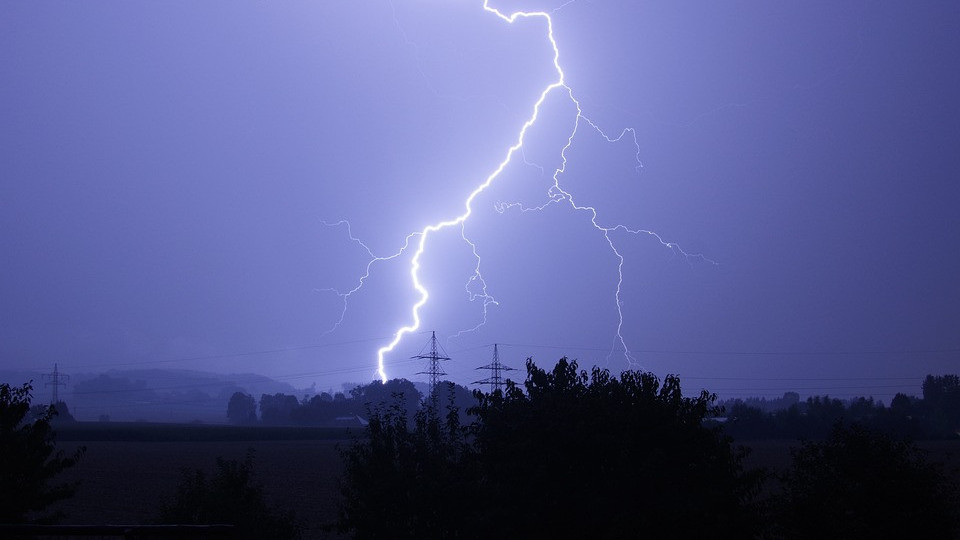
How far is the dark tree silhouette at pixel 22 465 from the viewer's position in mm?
13250

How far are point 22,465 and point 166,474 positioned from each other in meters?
30.9

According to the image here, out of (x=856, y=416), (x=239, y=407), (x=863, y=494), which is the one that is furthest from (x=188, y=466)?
(x=239, y=407)

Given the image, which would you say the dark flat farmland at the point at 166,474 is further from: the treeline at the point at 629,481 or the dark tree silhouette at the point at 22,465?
the treeline at the point at 629,481

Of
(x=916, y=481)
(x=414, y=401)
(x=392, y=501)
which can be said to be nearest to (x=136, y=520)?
(x=392, y=501)

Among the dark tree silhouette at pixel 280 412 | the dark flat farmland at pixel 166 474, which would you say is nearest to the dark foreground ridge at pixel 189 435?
the dark flat farmland at pixel 166 474

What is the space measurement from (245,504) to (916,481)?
1065 cm

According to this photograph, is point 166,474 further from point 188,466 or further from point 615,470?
point 615,470

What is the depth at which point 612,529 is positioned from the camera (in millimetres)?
10820

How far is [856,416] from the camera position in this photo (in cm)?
8444

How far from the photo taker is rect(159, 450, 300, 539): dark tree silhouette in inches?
536

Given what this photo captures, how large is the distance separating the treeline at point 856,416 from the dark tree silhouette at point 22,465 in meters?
61.6

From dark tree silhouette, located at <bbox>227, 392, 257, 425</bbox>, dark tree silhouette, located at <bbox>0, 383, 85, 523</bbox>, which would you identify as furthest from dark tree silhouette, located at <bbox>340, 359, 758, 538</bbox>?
dark tree silhouette, located at <bbox>227, 392, 257, 425</bbox>

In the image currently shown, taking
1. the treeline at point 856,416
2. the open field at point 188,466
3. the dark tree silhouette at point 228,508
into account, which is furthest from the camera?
the treeline at point 856,416

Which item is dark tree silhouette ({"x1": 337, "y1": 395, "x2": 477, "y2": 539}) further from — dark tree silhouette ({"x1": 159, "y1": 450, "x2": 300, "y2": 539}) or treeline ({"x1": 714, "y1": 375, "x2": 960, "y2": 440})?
treeline ({"x1": 714, "y1": 375, "x2": 960, "y2": 440})
